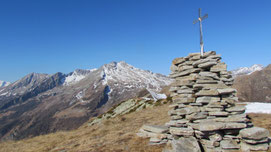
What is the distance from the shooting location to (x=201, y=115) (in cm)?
1443

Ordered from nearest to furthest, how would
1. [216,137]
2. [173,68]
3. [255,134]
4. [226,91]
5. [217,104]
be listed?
1. [255,134]
2. [216,137]
3. [226,91]
4. [217,104]
5. [173,68]

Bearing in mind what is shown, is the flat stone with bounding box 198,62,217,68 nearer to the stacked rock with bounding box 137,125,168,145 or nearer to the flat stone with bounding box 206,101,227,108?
the flat stone with bounding box 206,101,227,108

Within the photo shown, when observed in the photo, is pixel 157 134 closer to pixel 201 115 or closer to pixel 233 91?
pixel 201 115

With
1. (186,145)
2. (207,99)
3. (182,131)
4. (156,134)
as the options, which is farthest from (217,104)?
(156,134)

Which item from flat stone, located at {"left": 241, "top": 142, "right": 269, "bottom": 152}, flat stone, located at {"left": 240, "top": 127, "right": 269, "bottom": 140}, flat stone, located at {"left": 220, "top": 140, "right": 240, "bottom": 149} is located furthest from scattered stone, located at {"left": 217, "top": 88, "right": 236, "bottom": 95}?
flat stone, located at {"left": 241, "top": 142, "right": 269, "bottom": 152}

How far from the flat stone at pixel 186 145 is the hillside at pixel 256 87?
78.1m

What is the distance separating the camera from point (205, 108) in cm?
1459

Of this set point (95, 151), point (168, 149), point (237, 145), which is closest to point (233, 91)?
point (237, 145)

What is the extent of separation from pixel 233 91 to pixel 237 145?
4.04m

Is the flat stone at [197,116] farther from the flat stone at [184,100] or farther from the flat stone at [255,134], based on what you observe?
the flat stone at [255,134]

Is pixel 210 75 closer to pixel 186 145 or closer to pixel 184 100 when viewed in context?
pixel 184 100

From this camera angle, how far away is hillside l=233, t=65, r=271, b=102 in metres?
84.8

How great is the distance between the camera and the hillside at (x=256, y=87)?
8481 cm

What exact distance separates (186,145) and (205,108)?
3.57 meters
